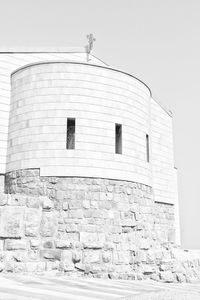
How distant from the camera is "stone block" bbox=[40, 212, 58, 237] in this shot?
470 inches

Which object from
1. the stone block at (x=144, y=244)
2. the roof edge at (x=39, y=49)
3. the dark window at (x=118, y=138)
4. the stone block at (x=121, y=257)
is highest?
the roof edge at (x=39, y=49)

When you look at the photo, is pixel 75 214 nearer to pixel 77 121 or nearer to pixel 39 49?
pixel 77 121

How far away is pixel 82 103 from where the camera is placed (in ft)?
43.8

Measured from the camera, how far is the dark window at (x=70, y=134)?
1330 cm

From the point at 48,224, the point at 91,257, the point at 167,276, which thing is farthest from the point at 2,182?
the point at 167,276

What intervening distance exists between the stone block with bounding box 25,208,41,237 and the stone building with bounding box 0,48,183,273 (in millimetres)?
33

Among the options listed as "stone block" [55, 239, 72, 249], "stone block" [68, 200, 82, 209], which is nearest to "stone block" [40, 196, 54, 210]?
"stone block" [68, 200, 82, 209]

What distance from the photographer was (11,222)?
452 inches

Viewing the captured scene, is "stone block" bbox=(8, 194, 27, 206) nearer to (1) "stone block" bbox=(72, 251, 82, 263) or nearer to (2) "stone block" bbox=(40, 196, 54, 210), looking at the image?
(2) "stone block" bbox=(40, 196, 54, 210)

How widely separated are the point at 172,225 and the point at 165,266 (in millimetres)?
4944

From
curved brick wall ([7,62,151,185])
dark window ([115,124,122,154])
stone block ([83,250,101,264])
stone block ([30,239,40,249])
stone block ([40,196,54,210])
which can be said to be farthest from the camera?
dark window ([115,124,122,154])

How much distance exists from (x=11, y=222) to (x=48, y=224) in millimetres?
1250

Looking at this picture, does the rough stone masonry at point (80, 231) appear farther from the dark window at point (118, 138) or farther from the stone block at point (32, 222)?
the dark window at point (118, 138)

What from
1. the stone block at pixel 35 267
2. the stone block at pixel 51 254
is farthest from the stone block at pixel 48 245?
the stone block at pixel 35 267
